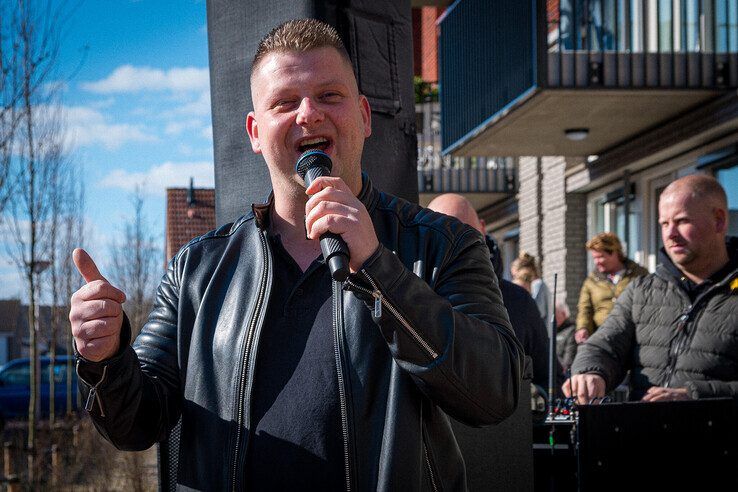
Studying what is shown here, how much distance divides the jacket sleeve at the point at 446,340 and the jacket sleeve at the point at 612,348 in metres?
2.48

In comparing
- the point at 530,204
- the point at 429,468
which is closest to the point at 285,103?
the point at 429,468

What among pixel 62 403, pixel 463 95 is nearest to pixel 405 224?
A: pixel 463 95

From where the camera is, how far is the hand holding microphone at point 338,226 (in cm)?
177

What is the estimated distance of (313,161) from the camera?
80.9 inches

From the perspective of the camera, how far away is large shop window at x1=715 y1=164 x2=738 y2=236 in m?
10.0

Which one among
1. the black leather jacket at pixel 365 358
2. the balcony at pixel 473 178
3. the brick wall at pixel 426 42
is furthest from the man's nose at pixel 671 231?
the brick wall at pixel 426 42

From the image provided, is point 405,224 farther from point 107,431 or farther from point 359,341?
point 107,431

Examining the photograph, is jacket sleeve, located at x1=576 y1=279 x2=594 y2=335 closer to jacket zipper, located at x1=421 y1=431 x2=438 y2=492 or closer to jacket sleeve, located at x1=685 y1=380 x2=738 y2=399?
jacket sleeve, located at x1=685 y1=380 x2=738 y2=399

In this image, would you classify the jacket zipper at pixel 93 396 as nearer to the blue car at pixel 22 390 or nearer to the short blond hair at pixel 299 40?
the short blond hair at pixel 299 40

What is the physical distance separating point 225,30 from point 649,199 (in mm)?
9536

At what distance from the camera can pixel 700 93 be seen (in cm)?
951

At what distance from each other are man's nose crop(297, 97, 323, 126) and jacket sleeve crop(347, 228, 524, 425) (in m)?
0.43

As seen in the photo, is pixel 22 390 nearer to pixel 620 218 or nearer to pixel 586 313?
pixel 620 218

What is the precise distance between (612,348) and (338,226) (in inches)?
123
